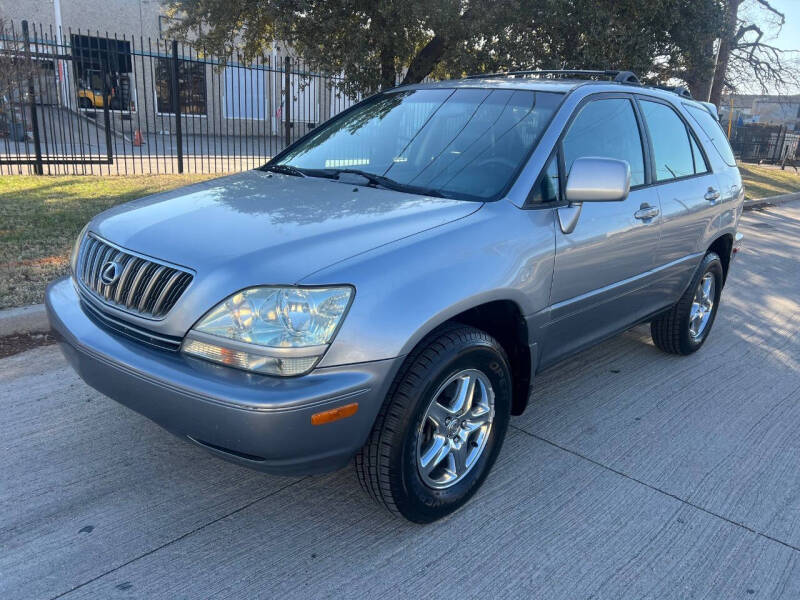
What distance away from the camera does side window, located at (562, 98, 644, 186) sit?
3.47 metres

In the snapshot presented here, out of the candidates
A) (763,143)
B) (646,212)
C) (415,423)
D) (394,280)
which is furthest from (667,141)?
(763,143)

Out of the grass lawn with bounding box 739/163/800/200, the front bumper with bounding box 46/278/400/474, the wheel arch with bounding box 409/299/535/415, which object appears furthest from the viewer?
the grass lawn with bounding box 739/163/800/200

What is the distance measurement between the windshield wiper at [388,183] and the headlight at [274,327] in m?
1.01

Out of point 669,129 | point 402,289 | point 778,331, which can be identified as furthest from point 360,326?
point 778,331

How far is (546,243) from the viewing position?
3.08m

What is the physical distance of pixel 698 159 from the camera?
4.66 metres

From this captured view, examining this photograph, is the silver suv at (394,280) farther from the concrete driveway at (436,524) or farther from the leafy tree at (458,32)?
the leafy tree at (458,32)

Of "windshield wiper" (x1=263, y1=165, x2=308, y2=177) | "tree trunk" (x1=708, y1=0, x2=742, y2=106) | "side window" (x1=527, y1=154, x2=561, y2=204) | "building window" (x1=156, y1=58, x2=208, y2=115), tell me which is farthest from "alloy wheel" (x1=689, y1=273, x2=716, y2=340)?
"building window" (x1=156, y1=58, x2=208, y2=115)

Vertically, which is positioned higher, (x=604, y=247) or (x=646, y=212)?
(x=646, y=212)

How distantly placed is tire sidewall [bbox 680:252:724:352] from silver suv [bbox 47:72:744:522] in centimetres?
50

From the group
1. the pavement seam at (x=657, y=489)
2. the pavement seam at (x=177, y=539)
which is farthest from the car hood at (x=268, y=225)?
the pavement seam at (x=657, y=489)

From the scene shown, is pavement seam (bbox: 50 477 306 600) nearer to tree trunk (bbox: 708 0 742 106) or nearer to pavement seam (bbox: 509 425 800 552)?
pavement seam (bbox: 509 425 800 552)

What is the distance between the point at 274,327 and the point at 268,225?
2.01ft

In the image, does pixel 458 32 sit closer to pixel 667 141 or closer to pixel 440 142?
pixel 667 141
